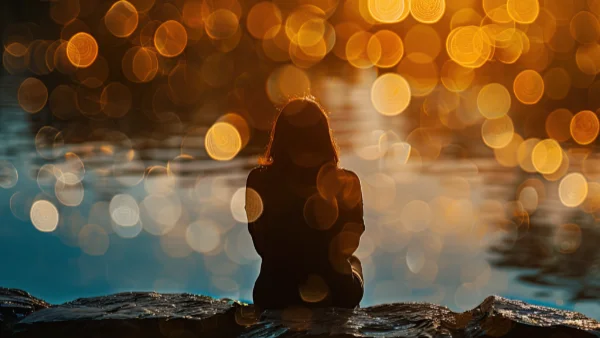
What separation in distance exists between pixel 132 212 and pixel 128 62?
3597cm

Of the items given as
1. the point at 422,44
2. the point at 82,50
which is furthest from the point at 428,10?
the point at 82,50

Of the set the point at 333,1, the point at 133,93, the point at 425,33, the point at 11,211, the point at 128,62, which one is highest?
the point at 333,1

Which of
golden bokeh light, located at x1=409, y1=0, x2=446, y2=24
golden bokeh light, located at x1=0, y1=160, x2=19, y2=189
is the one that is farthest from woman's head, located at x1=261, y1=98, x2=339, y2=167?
golden bokeh light, located at x1=409, y1=0, x2=446, y2=24

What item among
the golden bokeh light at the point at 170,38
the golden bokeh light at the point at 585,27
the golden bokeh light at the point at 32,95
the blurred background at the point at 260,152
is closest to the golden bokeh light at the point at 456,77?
the blurred background at the point at 260,152

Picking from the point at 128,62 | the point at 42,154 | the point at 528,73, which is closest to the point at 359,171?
the point at 42,154

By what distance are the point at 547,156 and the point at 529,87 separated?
57.2ft

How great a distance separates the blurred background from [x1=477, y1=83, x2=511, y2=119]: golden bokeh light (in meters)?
0.13

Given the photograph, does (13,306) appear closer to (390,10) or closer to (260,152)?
(260,152)

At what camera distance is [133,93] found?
3086cm

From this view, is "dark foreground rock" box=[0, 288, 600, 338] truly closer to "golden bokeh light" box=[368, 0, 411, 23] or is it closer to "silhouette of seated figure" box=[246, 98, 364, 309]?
"silhouette of seated figure" box=[246, 98, 364, 309]

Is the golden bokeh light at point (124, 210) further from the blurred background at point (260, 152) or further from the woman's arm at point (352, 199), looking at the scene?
the woman's arm at point (352, 199)

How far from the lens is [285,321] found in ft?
10.8

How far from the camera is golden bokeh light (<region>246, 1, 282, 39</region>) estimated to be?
74312mm

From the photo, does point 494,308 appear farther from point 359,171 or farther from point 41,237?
point 359,171
